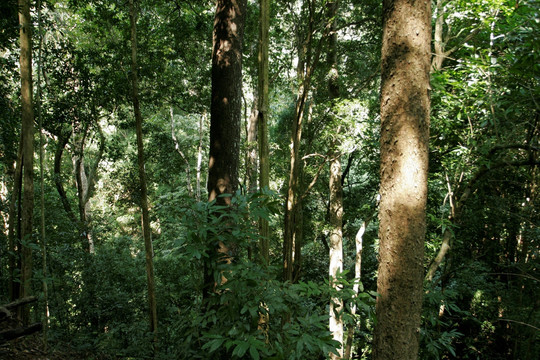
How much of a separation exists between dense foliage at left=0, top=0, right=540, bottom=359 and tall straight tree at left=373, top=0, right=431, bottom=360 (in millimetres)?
181

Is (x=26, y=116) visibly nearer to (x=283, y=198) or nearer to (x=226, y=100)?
(x=226, y=100)

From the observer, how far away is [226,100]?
10.8 ft

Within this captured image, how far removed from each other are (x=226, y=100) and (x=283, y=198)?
5.38ft

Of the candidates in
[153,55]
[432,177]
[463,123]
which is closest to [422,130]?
[463,123]

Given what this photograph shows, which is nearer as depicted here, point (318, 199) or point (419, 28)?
point (419, 28)

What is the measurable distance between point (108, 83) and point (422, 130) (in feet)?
28.3

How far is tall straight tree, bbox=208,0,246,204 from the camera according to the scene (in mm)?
3209

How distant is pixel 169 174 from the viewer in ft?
42.3

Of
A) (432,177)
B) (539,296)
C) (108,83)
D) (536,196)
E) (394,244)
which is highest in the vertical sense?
(108,83)

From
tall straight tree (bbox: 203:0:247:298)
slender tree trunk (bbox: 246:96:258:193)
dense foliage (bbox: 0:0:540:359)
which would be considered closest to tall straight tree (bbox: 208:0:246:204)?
tall straight tree (bbox: 203:0:247:298)

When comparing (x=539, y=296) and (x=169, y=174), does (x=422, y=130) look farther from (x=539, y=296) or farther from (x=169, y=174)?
(x=169, y=174)

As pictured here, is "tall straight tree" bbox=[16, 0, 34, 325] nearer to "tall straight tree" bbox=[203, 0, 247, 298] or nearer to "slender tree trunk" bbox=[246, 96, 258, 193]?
"tall straight tree" bbox=[203, 0, 247, 298]

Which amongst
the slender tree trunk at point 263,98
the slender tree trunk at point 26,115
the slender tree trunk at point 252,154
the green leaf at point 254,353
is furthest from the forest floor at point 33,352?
the slender tree trunk at point 252,154

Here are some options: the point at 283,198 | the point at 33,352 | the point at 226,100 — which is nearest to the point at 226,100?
the point at 226,100
